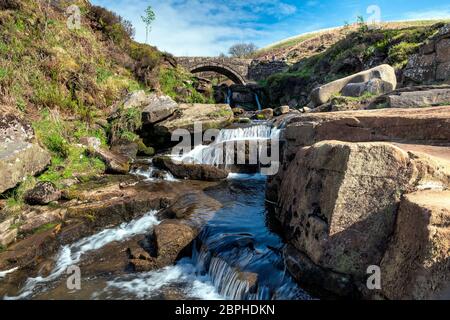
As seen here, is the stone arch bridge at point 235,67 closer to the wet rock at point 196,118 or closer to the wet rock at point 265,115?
the wet rock at point 265,115

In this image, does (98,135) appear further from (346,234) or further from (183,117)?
(346,234)

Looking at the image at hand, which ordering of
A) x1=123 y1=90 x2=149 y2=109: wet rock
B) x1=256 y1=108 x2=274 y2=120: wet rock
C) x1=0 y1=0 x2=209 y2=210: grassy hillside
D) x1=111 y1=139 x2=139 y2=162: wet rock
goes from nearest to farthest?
x1=0 y1=0 x2=209 y2=210: grassy hillside
x1=111 y1=139 x2=139 y2=162: wet rock
x1=123 y1=90 x2=149 y2=109: wet rock
x1=256 y1=108 x2=274 y2=120: wet rock

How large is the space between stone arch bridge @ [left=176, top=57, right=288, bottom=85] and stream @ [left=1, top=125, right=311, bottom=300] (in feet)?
100

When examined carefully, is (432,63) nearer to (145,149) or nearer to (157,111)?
(157,111)

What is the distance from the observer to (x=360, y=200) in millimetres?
3717

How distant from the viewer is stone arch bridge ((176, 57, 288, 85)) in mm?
36031

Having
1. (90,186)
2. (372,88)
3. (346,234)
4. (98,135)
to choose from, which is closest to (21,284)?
(90,186)

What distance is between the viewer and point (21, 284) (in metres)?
5.29

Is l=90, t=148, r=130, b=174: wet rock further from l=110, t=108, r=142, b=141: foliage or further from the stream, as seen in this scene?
the stream

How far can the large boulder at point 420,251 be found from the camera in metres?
2.63

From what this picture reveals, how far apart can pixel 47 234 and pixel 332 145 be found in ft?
18.8

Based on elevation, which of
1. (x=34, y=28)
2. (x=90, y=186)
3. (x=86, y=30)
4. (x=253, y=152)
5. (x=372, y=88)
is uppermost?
(x=86, y=30)

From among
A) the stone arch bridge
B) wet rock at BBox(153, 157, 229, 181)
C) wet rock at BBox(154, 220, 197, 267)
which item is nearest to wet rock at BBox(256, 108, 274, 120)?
wet rock at BBox(153, 157, 229, 181)
